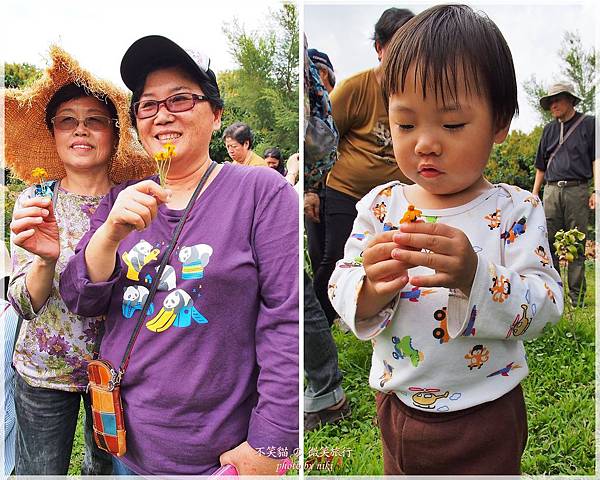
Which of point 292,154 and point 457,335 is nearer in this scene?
point 457,335

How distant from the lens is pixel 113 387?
1.20 m

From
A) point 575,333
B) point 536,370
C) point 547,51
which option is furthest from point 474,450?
point 547,51

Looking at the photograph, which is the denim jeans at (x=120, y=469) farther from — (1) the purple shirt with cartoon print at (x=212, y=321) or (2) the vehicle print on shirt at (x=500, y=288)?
(2) the vehicle print on shirt at (x=500, y=288)

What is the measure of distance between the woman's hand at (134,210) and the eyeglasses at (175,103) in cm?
14

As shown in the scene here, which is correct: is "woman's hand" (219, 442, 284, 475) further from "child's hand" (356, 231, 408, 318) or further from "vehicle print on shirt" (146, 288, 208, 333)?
"child's hand" (356, 231, 408, 318)

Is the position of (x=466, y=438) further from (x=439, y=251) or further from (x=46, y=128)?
(x=46, y=128)

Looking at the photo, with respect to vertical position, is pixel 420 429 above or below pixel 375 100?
below

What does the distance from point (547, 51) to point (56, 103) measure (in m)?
1.00

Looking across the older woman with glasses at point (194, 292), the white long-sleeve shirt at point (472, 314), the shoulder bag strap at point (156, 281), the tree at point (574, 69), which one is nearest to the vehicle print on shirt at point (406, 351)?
the white long-sleeve shirt at point (472, 314)

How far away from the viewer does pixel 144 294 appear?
3.92 feet

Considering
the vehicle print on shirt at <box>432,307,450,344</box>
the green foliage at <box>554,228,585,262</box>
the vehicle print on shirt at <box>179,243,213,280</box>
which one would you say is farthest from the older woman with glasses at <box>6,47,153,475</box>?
the green foliage at <box>554,228,585,262</box>

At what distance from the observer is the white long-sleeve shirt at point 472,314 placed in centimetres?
96

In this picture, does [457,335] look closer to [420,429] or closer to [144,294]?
[420,429]

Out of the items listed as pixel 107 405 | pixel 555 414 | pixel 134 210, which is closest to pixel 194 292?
pixel 134 210
